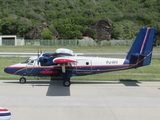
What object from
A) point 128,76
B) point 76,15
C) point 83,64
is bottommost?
point 128,76

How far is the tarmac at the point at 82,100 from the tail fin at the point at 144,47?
5.48ft

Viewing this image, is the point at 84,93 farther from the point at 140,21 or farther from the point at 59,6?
the point at 59,6

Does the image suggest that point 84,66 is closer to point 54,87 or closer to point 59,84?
point 59,84

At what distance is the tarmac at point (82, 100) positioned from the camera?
1256cm

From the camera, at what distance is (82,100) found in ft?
50.6

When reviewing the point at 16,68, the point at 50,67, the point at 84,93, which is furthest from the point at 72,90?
the point at 16,68

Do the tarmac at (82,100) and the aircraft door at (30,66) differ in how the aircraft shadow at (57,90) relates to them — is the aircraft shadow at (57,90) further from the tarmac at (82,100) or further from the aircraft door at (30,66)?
the aircraft door at (30,66)

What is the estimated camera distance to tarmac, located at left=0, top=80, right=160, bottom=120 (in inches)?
495

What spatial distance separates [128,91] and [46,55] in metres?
6.20

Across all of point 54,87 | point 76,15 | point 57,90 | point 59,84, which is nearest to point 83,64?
point 59,84

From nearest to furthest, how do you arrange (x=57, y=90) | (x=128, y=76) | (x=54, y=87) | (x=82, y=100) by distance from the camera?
(x=82, y=100) < (x=57, y=90) < (x=54, y=87) < (x=128, y=76)

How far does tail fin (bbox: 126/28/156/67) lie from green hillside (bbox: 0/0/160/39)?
62817 millimetres

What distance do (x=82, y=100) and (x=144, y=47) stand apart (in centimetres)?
719

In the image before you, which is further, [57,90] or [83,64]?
[83,64]
